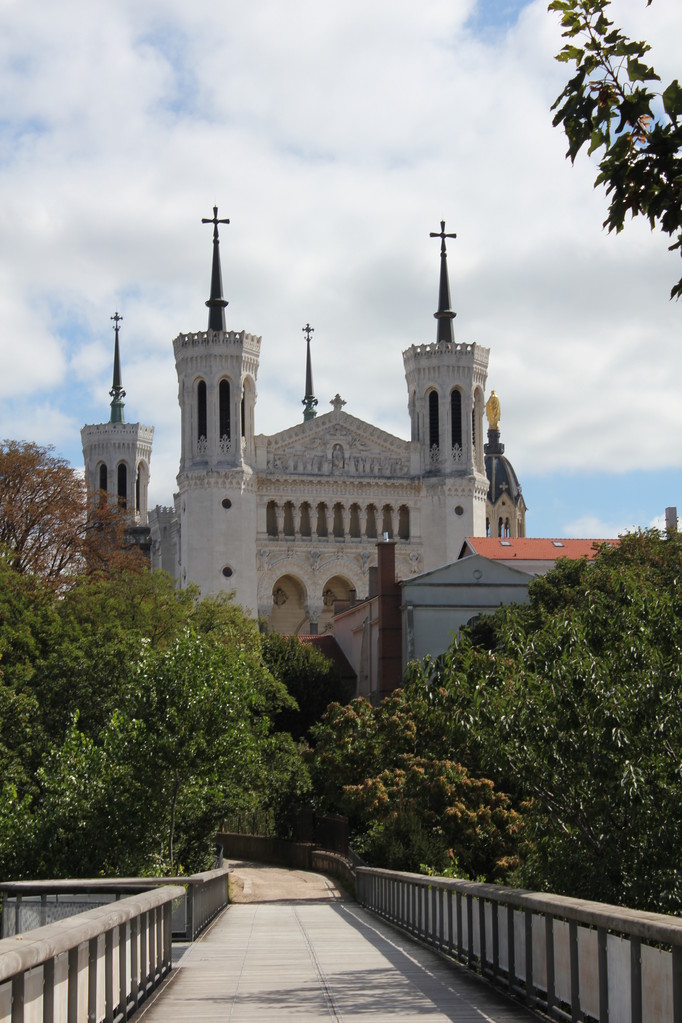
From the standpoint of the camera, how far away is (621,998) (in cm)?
816

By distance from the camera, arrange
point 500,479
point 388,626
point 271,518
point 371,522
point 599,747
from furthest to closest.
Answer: point 500,479 < point 371,522 < point 271,518 < point 388,626 < point 599,747

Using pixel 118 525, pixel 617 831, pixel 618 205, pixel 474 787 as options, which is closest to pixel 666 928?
pixel 618 205

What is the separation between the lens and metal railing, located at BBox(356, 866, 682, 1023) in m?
7.50

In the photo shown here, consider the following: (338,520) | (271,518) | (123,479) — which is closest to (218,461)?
(271,518)

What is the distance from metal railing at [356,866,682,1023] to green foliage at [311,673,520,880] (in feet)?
44.6

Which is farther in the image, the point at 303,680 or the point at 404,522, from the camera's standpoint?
the point at 404,522

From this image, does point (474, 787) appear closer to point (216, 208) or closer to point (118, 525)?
point (118, 525)

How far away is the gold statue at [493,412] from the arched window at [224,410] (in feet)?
217

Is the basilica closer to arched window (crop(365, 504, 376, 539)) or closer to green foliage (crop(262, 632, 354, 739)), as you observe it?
arched window (crop(365, 504, 376, 539))

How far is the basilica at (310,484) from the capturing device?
89.6m

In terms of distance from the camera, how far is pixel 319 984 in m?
11.3

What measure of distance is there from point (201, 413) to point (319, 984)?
3190 inches

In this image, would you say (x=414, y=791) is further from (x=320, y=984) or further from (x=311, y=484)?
(x=311, y=484)

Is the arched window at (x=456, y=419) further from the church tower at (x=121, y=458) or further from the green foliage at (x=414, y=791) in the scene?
the green foliage at (x=414, y=791)
